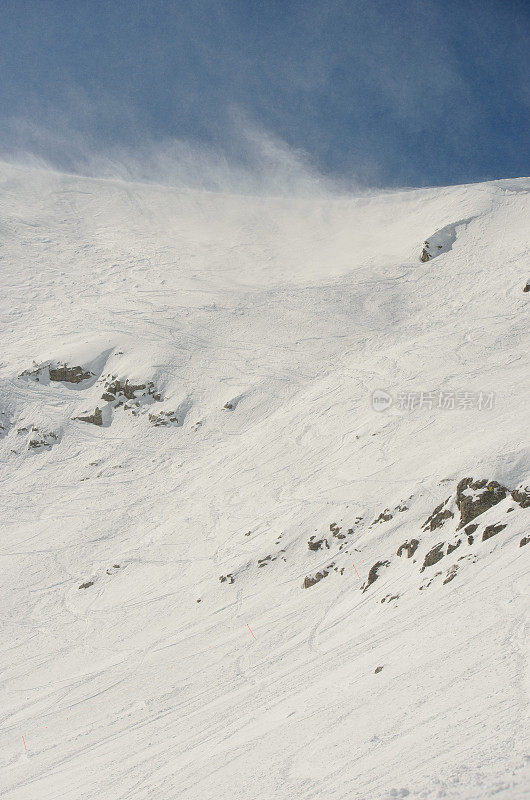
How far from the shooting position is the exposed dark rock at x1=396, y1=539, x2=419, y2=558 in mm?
13078

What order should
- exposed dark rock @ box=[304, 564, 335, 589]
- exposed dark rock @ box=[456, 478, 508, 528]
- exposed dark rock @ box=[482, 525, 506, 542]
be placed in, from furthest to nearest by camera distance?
exposed dark rock @ box=[304, 564, 335, 589], exposed dark rock @ box=[456, 478, 508, 528], exposed dark rock @ box=[482, 525, 506, 542]

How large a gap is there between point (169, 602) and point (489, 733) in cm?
1195

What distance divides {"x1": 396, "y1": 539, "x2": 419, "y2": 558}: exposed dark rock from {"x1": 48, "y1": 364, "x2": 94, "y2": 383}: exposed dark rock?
21.1 metres

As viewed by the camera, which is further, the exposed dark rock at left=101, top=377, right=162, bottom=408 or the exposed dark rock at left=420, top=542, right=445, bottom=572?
the exposed dark rock at left=101, top=377, right=162, bottom=408

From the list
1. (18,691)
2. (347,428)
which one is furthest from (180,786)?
(347,428)

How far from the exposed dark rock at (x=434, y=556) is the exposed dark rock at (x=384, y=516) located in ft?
8.65

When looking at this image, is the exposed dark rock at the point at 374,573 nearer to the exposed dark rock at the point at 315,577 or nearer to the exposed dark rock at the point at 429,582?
the exposed dark rock at the point at 315,577

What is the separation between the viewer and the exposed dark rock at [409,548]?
13.1m

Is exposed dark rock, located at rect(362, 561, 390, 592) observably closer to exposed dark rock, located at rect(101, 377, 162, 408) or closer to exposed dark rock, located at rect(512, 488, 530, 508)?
exposed dark rock, located at rect(512, 488, 530, 508)

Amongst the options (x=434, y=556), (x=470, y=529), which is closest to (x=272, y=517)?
(x=434, y=556)

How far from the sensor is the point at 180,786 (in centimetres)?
754

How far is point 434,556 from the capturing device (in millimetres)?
12023

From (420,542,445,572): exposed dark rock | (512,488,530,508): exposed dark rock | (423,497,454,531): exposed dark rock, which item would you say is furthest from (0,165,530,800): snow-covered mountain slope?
(423,497,454,531): exposed dark rock

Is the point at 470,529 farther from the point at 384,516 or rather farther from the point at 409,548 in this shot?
the point at 384,516
